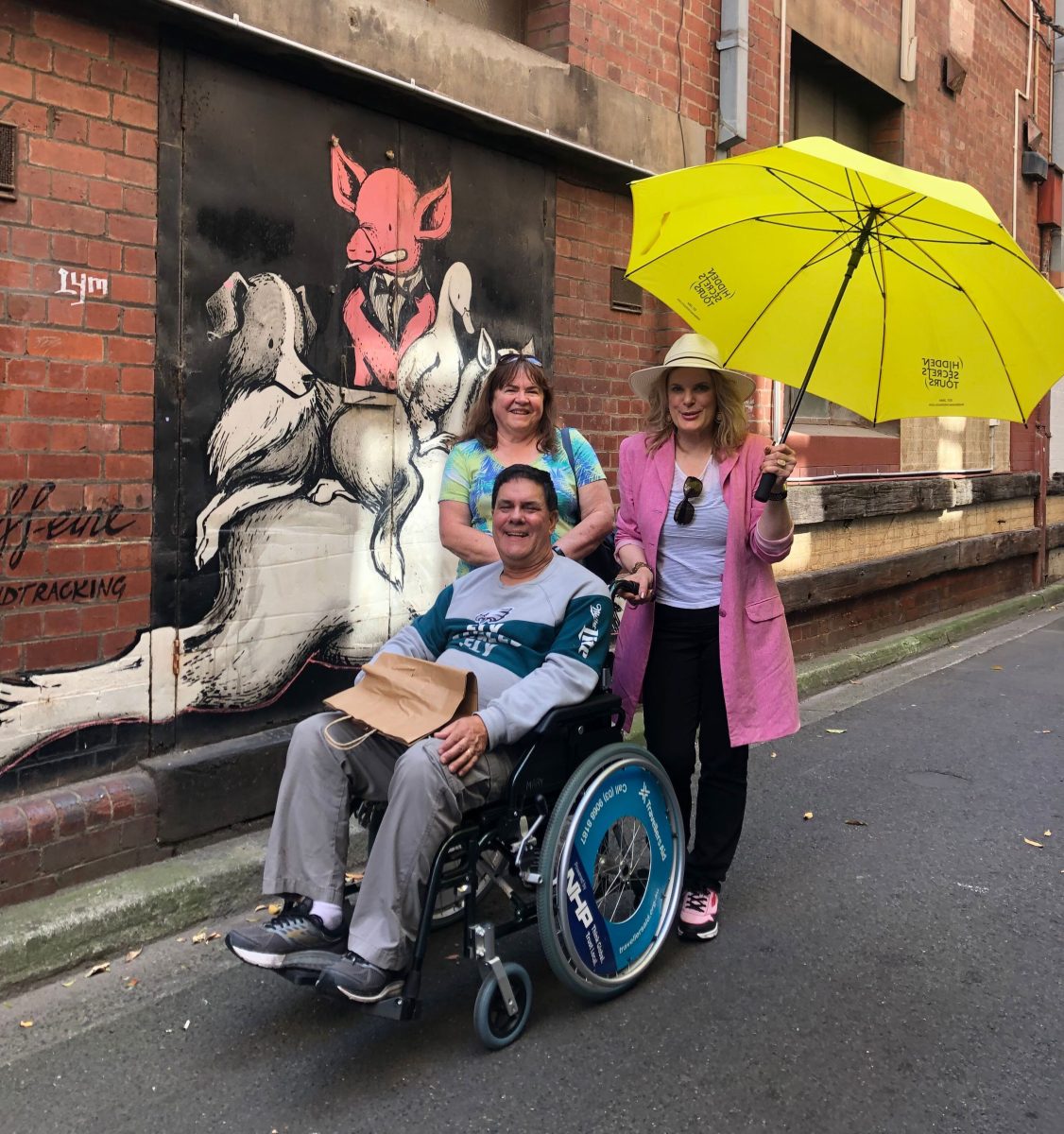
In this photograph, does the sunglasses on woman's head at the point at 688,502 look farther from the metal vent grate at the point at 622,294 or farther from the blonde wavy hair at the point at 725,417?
the metal vent grate at the point at 622,294

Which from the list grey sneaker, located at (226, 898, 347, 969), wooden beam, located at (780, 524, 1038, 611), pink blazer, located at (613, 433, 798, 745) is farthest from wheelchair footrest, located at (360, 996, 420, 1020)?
wooden beam, located at (780, 524, 1038, 611)

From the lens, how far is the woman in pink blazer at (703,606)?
358 cm

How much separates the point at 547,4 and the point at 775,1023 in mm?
5243

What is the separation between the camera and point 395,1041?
3.06m

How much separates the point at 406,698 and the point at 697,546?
1145 mm

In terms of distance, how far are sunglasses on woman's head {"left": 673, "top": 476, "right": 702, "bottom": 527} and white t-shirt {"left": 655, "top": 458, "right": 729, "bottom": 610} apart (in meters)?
0.02

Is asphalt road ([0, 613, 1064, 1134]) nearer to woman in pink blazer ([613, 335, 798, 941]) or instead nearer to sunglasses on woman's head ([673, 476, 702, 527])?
woman in pink blazer ([613, 335, 798, 941])

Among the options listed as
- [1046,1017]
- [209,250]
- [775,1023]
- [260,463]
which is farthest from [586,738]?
[209,250]

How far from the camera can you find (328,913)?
2920mm

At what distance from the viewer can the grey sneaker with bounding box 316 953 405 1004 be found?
2.67 metres

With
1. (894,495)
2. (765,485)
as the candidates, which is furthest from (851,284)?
(894,495)

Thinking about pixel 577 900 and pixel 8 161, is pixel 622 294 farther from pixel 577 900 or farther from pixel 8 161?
pixel 577 900

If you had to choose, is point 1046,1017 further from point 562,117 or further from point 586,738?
point 562,117

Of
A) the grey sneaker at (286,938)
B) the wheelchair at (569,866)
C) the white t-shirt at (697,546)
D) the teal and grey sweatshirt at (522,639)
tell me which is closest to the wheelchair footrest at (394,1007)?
the wheelchair at (569,866)
